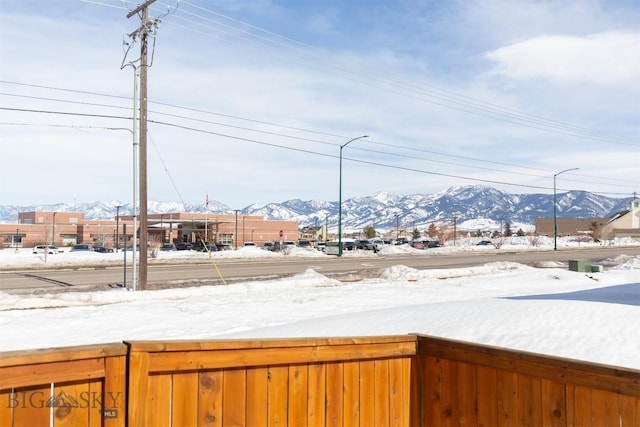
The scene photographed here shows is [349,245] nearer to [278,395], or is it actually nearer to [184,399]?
[278,395]

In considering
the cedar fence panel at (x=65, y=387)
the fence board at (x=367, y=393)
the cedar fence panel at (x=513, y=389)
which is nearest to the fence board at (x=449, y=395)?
the cedar fence panel at (x=513, y=389)

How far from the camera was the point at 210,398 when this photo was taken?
405 cm

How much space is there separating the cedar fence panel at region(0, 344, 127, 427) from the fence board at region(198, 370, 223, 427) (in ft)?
1.76

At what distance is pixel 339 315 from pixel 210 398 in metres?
9.83

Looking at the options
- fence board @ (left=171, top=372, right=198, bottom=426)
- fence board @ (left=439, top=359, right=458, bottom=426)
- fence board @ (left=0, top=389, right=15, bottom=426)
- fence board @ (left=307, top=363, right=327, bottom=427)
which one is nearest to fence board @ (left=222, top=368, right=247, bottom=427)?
fence board @ (left=171, top=372, right=198, bottom=426)

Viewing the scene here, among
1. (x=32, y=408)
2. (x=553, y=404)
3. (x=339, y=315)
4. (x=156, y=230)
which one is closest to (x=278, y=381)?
(x=32, y=408)

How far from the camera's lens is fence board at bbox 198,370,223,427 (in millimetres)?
4012

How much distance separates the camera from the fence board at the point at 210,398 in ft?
13.2

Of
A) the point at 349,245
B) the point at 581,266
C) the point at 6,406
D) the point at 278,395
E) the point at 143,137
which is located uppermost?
the point at 143,137

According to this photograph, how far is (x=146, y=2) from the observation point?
21438 millimetres

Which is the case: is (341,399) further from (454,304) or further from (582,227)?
(582,227)

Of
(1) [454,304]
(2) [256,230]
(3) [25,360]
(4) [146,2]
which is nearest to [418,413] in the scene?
(3) [25,360]

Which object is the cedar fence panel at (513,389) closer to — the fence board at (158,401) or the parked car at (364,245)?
the fence board at (158,401)

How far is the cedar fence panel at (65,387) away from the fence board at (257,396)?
0.91 metres
